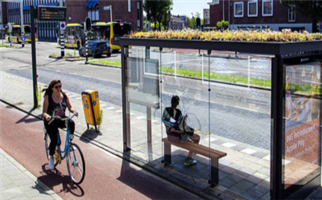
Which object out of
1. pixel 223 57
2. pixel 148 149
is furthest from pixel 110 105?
pixel 223 57

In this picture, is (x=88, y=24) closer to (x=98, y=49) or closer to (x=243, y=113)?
(x=98, y=49)

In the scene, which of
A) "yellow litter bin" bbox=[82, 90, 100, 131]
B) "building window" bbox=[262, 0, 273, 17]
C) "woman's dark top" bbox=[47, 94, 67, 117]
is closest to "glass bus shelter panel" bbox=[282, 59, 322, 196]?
"woman's dark top" bbox=[47, 94, 67, 117]

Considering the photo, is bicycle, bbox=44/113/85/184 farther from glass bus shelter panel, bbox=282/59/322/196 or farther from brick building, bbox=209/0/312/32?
brick building, bbox=209/0/312/32

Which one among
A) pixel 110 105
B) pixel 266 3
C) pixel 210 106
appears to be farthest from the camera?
pixel 266 3

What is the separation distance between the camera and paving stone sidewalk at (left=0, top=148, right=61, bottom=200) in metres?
5.95

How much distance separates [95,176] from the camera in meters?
6.84

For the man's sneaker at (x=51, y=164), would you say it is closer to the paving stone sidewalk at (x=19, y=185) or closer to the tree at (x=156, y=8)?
the paving stone sidewalk at (x=19, y=185)

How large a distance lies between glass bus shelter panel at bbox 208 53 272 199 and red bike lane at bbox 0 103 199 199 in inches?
38.6

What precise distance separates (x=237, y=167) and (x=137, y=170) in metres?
1.83

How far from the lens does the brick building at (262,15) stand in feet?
141

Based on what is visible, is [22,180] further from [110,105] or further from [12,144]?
[110,105]

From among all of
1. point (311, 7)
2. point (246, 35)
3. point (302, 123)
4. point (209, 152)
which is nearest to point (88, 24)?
point (209, 152)

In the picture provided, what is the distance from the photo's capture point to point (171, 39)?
6523 millimetres

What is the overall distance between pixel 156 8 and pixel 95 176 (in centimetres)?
6144
